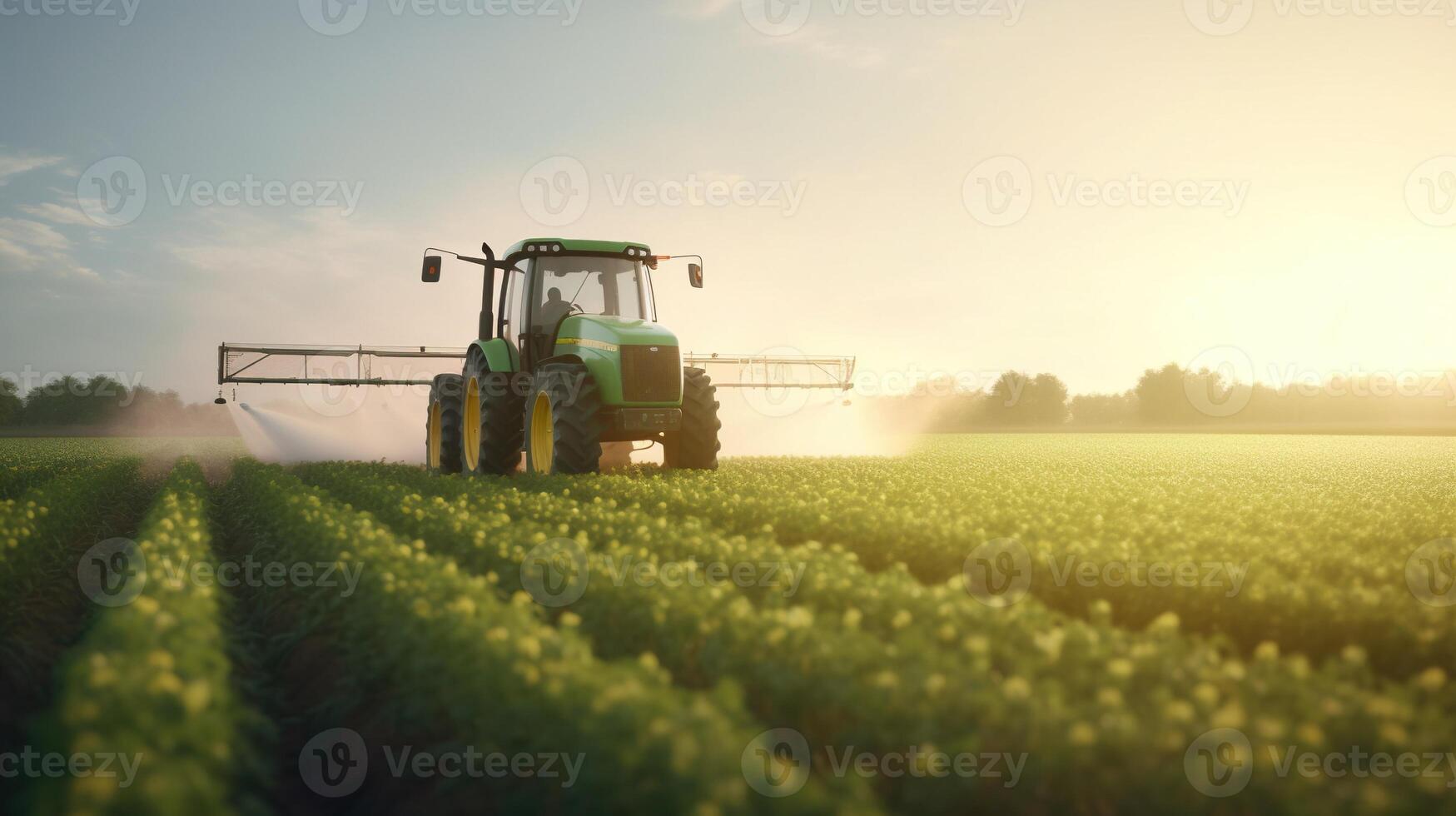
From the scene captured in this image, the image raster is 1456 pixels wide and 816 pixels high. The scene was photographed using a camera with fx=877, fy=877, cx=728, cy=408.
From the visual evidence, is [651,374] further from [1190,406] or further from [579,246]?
[1190,406]

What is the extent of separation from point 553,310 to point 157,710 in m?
11.5

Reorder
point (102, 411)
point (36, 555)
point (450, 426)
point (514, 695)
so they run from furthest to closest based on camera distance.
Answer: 1. point (102, 411)
2. point (450, 426)
3. point (36, 555)
4. point (514, 695)

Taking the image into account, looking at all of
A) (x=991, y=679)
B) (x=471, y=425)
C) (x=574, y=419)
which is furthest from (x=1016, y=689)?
(x=471, y=425)

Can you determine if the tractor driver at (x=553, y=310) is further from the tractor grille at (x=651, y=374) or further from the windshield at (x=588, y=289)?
the tractor grille at (x=651, y=374)

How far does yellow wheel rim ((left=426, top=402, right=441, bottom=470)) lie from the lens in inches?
696

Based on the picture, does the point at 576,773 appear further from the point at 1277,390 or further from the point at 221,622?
the point at 1277,390

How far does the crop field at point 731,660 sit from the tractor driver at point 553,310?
181 inches

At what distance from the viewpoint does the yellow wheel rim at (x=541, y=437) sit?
46.6ft

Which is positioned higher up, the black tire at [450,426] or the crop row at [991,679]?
the black tire at [450,426]

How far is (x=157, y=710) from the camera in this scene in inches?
149

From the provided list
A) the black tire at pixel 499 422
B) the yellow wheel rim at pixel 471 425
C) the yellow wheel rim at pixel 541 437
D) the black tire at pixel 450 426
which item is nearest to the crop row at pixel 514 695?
the yellow wheel rim at pixel 541 437

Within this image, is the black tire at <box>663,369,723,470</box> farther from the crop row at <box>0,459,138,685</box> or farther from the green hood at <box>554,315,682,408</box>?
the crop row at <box>0,459,138,685</box>

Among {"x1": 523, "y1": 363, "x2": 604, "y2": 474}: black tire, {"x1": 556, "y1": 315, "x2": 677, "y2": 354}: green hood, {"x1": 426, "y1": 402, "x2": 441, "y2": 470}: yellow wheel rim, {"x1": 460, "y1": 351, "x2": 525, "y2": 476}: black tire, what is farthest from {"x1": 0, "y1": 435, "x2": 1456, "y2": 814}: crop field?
{"x1": 426, "y1": 402, "x2": 441, "y2": 470}: yellow wheel rim

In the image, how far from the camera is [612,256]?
14.9m
